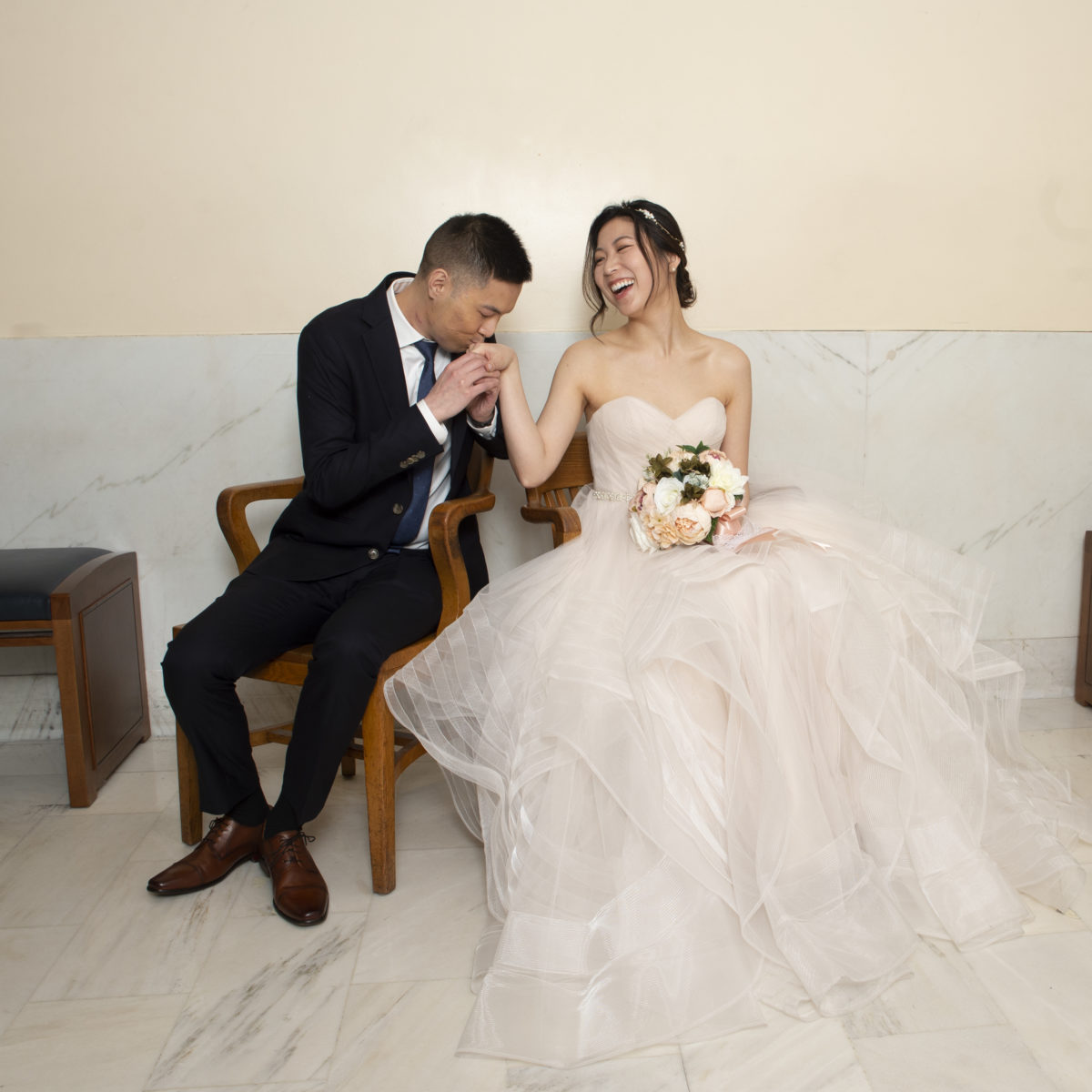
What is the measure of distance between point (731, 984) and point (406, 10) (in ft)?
9.25

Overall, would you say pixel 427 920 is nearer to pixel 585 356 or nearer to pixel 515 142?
pixel 585 356

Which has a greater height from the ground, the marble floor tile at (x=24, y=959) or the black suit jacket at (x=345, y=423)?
the black suit jacket at (x=345, y=423)

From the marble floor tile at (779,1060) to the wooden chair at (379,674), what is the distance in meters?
0.87

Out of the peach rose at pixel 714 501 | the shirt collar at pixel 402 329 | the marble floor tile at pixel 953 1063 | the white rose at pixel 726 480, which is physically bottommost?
the marble floor tile at pixel 953 1063

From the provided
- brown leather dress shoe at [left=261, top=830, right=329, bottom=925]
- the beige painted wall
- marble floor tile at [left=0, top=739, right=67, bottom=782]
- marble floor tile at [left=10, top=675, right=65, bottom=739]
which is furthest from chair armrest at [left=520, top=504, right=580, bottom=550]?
marble floor tile at [left=10, top=675, right=65, bottom=739]

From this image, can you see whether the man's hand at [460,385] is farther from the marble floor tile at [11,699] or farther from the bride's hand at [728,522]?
the marble floor tile at [11,699]

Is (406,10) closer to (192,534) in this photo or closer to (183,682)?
(192,534)

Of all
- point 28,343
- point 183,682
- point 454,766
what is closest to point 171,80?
point 28,343

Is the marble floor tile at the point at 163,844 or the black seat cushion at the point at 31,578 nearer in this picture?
the marble floor tile at the point at 163,844

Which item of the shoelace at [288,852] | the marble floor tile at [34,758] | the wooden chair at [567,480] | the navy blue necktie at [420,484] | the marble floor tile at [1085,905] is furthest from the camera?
the marble floor tile at [34,758]

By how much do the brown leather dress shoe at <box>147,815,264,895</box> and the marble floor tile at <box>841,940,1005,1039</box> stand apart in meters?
1.42

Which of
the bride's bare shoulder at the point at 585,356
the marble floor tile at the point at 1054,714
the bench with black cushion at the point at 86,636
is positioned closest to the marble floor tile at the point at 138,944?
the bench with black cushion at the point at 86,636

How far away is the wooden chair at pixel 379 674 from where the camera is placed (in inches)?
85.8

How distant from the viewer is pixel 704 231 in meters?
3.05
